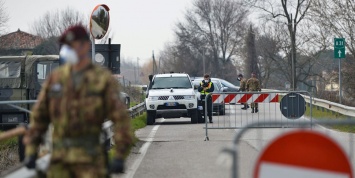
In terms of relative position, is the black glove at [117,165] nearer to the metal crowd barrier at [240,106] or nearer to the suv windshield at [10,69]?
the metal crowd barrier at [240,106]

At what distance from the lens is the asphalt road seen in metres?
8.05

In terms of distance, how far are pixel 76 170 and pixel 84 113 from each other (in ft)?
1.42

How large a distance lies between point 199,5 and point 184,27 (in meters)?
4.57

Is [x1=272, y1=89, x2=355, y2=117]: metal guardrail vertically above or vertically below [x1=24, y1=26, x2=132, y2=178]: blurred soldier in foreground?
below

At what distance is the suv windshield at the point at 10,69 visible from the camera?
89.5ft

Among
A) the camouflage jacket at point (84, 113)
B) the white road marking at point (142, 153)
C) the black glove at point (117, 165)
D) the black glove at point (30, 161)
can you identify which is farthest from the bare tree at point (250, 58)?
the black glove at point (117, 165)

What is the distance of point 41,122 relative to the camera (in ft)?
21.8

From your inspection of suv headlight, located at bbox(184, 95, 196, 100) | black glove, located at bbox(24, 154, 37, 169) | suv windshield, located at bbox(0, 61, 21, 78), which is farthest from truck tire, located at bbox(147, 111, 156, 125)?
black glove, located at bbox(24, 154, 37, 169)

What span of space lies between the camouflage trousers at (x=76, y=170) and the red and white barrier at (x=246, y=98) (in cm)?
1432

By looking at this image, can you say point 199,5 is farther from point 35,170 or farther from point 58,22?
point 35,170

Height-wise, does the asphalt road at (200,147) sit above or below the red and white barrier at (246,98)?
below

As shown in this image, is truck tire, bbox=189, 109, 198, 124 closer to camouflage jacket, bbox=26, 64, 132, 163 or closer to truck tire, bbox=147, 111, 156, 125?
truck tire, bbox=147, 111, 156, 125

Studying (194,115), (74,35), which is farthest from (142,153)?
(194,115)

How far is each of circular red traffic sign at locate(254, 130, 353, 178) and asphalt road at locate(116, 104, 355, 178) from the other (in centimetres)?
35
